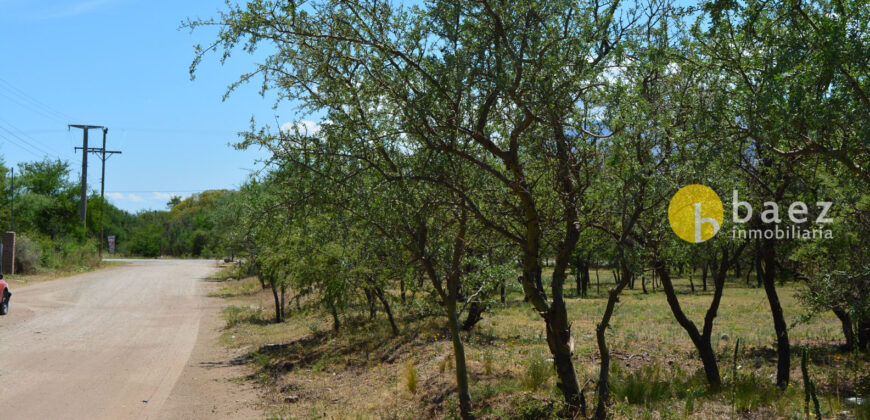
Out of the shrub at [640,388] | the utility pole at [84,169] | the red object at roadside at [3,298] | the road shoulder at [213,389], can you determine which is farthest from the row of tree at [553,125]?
the utility pole at [84,169]

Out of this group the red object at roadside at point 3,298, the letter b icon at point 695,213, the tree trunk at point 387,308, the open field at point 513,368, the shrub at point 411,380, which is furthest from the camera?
the red object at roadside at point 3,298

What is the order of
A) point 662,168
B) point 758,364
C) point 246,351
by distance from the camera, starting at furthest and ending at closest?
point 246,351
point 758,364
point 662,168

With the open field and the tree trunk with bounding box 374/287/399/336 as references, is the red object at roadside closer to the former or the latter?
the open field

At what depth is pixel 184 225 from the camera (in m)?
102

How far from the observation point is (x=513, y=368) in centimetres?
1109

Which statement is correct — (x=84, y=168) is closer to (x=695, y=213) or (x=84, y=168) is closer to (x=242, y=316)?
(x=242, y=316)

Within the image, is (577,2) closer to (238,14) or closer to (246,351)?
(238,14)

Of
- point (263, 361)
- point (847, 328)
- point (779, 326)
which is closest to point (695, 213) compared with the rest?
point (779, 326)

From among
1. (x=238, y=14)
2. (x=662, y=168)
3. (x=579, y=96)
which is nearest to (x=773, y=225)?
(x=662, y=168)

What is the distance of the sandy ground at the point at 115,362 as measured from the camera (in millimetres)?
9555

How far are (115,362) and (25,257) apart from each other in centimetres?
2587

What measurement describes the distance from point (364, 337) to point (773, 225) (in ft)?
32.6

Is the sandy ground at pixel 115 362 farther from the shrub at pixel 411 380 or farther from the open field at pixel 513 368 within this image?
the shrub at pixel 411 380

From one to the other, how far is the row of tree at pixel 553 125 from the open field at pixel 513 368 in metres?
1.34
